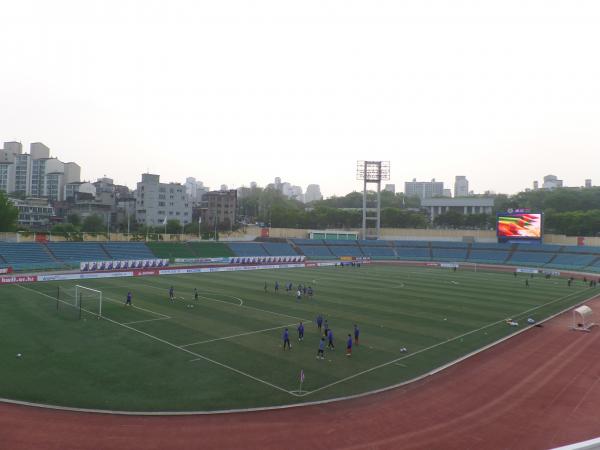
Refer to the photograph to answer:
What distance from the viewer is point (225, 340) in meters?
27.4

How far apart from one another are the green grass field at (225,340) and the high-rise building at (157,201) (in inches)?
3413

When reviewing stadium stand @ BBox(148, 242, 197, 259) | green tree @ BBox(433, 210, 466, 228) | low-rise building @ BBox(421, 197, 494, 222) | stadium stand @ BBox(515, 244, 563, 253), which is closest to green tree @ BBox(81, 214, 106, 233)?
stadium stand @ BBox(148, 242, 197, 259)

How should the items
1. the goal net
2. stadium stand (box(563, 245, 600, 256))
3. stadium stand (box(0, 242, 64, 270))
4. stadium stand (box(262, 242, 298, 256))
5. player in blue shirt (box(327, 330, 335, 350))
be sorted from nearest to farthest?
player in blue shirt (box(327, 330, 335, 350)) < the goal net < stadium stand (box(0, 242, 64, 270)) < stadium stand (box(563, 245, 600, 256)) < stadium stand (box(262, 242, 298, 256))

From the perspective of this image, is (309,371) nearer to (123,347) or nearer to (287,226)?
(123,347)

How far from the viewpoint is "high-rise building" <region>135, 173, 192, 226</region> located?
133875 mm

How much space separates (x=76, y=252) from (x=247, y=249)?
1370 inches

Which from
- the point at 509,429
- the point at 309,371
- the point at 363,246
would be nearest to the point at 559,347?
the point at 509,429

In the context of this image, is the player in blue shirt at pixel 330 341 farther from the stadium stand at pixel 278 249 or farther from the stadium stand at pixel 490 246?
the stadium stand at pixel 490 246

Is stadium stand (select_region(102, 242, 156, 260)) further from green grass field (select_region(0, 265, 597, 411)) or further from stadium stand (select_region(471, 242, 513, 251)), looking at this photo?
stadium stand (select_region(471, 242, 513, 251))

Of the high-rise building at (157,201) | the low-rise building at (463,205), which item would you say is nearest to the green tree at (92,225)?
the high-rise building at (157,201)

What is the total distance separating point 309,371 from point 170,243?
70.7 metres

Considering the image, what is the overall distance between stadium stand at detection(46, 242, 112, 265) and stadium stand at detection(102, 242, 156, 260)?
123 cm

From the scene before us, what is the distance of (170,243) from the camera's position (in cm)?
8756

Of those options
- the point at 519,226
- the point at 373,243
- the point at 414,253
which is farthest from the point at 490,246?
the point at 373,243
